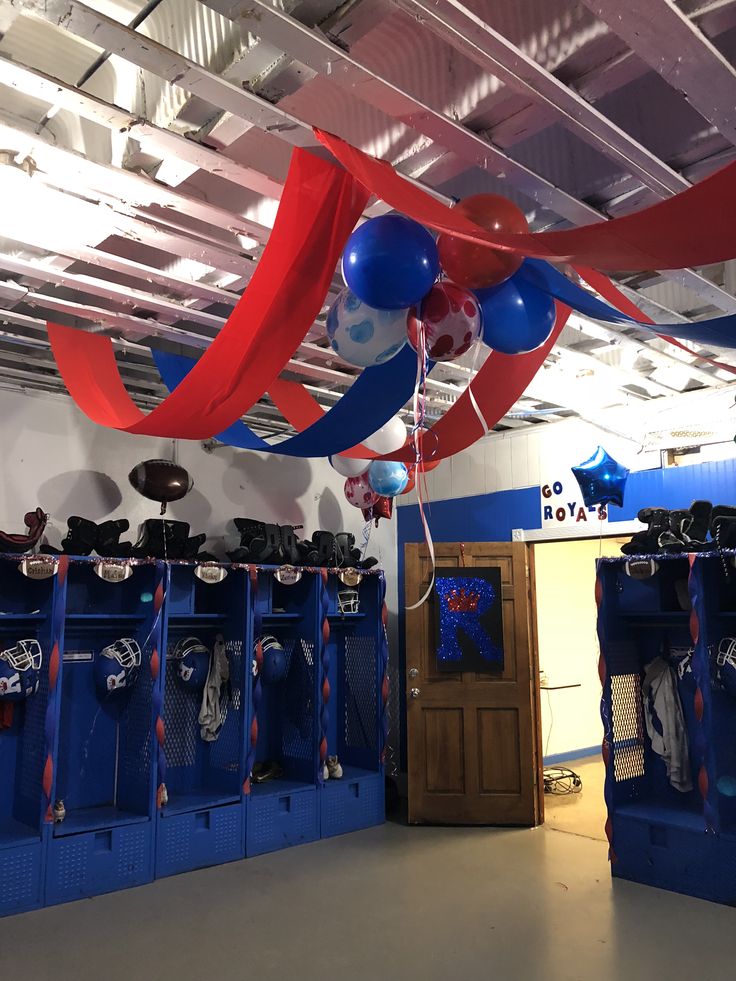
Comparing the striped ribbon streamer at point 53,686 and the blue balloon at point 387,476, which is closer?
the striped ribbon streamer at point 53,686

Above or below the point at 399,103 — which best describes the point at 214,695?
below

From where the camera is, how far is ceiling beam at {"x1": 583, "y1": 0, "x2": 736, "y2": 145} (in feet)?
6.21

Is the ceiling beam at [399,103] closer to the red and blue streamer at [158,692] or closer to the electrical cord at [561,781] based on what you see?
the red and blue streamer at [158,692]

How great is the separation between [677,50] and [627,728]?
396 cm

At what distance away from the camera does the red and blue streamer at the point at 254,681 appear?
16.7ft

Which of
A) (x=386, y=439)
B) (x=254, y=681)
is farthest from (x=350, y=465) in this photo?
(x=254, y=681)

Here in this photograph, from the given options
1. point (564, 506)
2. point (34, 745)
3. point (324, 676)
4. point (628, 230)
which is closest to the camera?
point (628, 230)

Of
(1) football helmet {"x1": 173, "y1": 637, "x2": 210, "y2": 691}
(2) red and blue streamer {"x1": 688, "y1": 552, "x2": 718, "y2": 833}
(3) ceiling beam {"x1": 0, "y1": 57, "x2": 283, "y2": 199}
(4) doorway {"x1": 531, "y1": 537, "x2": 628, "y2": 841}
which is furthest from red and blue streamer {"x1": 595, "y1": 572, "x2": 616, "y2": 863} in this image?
(3) ceiling beam {"x1": 0, "y1": 57, "x2": 283, "y2": 199}

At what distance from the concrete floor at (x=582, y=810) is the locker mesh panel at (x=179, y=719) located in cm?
267

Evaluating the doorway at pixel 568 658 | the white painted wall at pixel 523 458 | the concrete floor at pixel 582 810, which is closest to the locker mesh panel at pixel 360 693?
the concrete floor at pixel 582 810

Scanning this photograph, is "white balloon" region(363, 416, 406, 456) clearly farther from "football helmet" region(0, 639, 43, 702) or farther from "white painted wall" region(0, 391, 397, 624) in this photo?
"football helmet" region(0, 639, 43, 702)

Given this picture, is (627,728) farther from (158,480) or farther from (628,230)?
(628,230)

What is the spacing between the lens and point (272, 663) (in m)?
5.41

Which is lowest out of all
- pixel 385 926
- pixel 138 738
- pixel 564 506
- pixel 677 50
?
pixel 385 926
